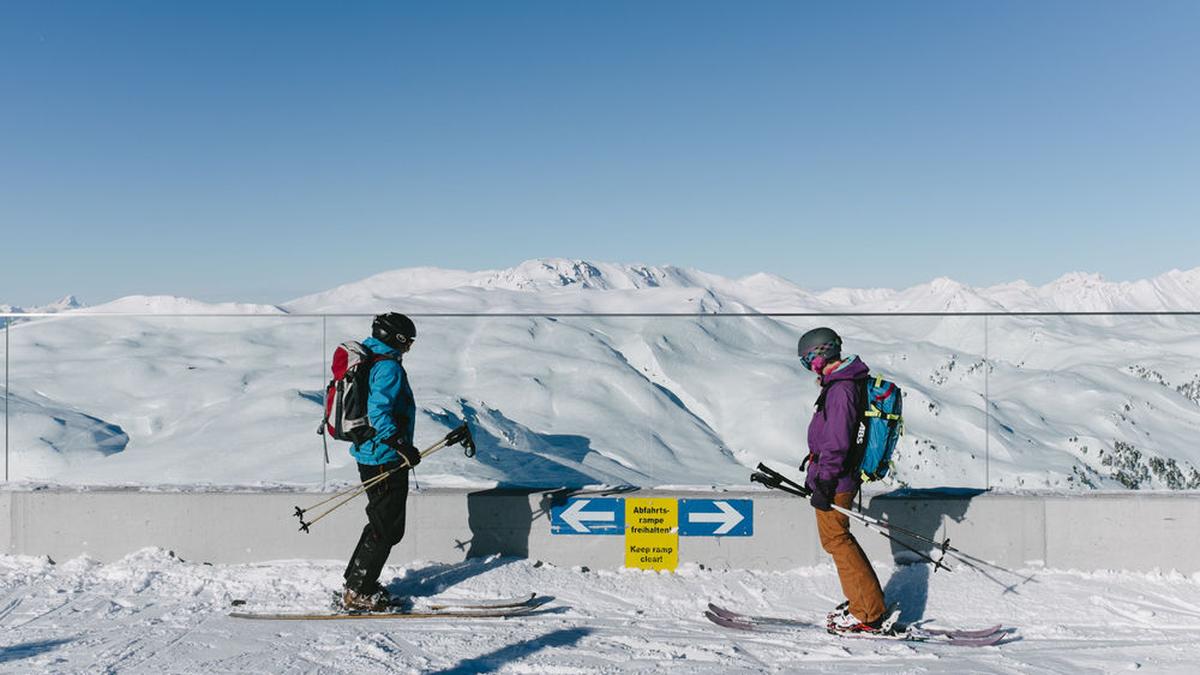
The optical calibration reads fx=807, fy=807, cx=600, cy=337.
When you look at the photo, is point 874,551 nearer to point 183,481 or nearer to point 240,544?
point 240,544

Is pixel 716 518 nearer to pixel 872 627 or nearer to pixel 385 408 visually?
pixel 872 627

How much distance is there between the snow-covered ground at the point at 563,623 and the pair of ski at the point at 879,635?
0.28 ft

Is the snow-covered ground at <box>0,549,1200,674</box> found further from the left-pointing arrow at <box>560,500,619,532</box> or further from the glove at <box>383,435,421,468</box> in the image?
the glove at <box>383,435,421,468</box>

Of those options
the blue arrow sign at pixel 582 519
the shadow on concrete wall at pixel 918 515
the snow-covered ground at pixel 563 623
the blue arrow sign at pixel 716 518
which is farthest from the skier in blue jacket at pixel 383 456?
the shadow on concrete wall at pixel 918 515

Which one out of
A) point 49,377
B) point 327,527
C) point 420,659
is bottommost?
point 420,659

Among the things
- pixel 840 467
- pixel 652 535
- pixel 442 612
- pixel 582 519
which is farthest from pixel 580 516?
pixel 840 467

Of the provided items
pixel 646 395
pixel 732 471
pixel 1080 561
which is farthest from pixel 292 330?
pixel 1080 561

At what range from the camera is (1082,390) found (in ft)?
39.1

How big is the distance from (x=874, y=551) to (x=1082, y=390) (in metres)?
7.48

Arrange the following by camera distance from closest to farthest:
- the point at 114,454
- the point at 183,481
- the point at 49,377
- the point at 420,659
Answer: the point at 420,659 < the point at 183,481 < the point at 114,454 < the point at 49,377

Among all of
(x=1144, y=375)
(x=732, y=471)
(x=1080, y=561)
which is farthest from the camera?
(x=1144, y=375)

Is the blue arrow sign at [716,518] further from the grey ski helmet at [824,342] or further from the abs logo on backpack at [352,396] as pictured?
the abs logo on backpack at [352,396]

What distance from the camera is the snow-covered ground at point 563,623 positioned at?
184 inches

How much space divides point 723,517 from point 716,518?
0.06 metres
